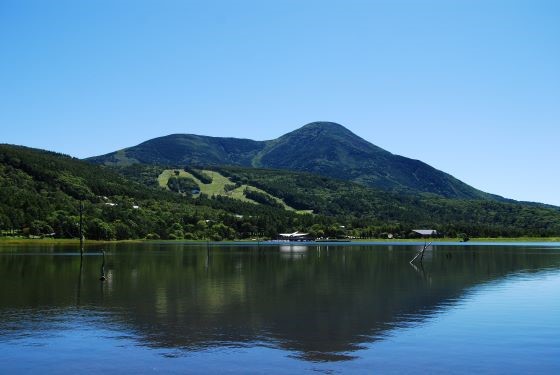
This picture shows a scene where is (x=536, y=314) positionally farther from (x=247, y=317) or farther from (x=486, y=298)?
(x=247, y=317)

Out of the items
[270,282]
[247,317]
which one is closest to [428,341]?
[247,317]

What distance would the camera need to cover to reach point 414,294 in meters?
67.6

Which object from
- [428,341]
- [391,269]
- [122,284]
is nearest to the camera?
[428,341]

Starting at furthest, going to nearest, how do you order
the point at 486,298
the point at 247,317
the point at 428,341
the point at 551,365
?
the point at 486,298 → the point at 247,317 → the point at 428,341 → the point at 551,365

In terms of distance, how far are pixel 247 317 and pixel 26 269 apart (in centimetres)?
6213

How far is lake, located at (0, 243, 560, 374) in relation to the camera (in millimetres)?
33750

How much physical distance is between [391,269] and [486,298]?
42847 millimetres

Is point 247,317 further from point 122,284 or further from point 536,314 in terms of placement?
point 122,284

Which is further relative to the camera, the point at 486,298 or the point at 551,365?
the point at 486,298

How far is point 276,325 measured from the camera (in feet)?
151

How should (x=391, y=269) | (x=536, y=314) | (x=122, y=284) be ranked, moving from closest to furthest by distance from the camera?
(x=536, y=314) → (x=122, y=284) → (x=391, y=269)

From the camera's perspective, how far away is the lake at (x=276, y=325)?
33.8 metres

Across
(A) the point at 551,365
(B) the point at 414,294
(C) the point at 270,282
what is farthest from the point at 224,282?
(A) the point at 551,365

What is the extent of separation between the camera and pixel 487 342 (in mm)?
40312
